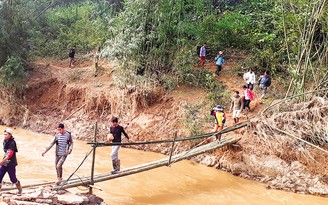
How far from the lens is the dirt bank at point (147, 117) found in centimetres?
1090

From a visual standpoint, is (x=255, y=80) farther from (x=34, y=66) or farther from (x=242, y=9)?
(x=34, y=66)

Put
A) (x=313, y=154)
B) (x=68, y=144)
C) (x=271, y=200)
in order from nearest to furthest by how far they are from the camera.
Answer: (x=68, y=144)
(x=271, y=200)
(x=313, y=154)

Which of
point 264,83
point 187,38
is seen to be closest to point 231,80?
point 264,83

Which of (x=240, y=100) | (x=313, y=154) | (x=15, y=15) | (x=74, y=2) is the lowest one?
(x=313, y=154)

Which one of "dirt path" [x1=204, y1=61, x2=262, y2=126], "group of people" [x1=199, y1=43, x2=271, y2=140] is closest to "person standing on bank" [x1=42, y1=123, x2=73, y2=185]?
"group of people" [x1=199, y1=43, x2=271, y2=140]

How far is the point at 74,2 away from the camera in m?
26.8

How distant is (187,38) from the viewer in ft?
50.9

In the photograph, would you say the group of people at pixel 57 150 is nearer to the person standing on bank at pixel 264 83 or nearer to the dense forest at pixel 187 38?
the dense forest at pixel 187 38

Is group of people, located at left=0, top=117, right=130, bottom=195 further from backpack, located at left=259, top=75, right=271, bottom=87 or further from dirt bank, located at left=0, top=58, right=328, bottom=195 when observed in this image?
backpack, located at left=259, top=75, right=271, bottom=87

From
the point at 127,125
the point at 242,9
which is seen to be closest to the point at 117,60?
the point at 127,125

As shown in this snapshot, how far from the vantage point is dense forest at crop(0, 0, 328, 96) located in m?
12.7

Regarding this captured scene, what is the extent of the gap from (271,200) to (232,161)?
2.17 meters

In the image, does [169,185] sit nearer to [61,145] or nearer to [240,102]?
[61,145]

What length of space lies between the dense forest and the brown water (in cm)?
406
